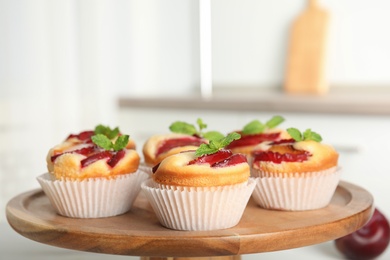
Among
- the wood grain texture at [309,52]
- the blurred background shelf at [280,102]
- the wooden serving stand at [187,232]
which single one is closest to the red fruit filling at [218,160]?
the wooden serving stand at [187,232]

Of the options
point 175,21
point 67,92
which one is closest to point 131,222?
point 67,92

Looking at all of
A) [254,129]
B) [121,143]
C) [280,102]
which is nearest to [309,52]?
[280,102]

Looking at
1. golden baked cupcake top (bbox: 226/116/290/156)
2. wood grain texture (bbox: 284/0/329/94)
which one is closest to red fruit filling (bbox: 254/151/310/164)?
golden baked cupcake top (bbox: 226/116/290/156)

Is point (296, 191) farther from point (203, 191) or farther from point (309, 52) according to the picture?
point (309, 52)

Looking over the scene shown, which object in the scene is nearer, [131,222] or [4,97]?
[131,222]

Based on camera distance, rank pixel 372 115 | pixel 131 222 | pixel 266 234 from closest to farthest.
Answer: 1. pixel 266 234
2. pixel 131 222
3. pixel 372 115

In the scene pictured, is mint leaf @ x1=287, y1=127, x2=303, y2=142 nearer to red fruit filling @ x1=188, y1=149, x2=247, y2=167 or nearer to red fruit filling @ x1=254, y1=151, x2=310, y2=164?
red fruit filling @ x1=254, y1=151, x2=310, y2=164

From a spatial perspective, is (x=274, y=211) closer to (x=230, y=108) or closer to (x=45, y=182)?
(x=45, y=182)
